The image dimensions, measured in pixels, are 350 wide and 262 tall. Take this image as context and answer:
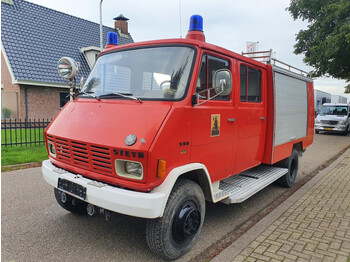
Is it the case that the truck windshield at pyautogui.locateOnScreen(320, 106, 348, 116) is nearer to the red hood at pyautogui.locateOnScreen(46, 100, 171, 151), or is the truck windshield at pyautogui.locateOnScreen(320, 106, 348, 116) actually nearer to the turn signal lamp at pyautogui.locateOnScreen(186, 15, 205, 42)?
the turn signal lamp at pyautogui.locateOnScreen(186, 15, 205, 42)

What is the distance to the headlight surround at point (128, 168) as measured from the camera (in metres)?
2.69

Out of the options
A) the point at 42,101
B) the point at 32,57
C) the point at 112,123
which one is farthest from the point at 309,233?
the point at 32,57

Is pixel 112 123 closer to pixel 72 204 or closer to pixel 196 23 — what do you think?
pixel 196 23

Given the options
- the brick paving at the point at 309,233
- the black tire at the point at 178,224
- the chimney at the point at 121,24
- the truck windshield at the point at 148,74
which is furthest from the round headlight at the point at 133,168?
the chimney at the point at 121,24

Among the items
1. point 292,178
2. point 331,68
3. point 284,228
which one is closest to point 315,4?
point 331,68

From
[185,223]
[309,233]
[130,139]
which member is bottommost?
[309,233]

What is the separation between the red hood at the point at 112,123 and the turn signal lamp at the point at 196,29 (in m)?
1.09

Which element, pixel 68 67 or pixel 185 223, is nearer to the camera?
pixel 185 223

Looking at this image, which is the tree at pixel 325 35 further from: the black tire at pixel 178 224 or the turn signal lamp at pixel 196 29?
the black tire at pixel 178 224

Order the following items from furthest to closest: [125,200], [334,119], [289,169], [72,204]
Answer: [334,119]
[289,169]
[72,204]
[125,200]

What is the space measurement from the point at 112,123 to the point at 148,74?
0.76 m

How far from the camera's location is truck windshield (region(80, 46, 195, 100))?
304 centimetres

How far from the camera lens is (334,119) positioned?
17203mm

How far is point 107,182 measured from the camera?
9.32 ft
